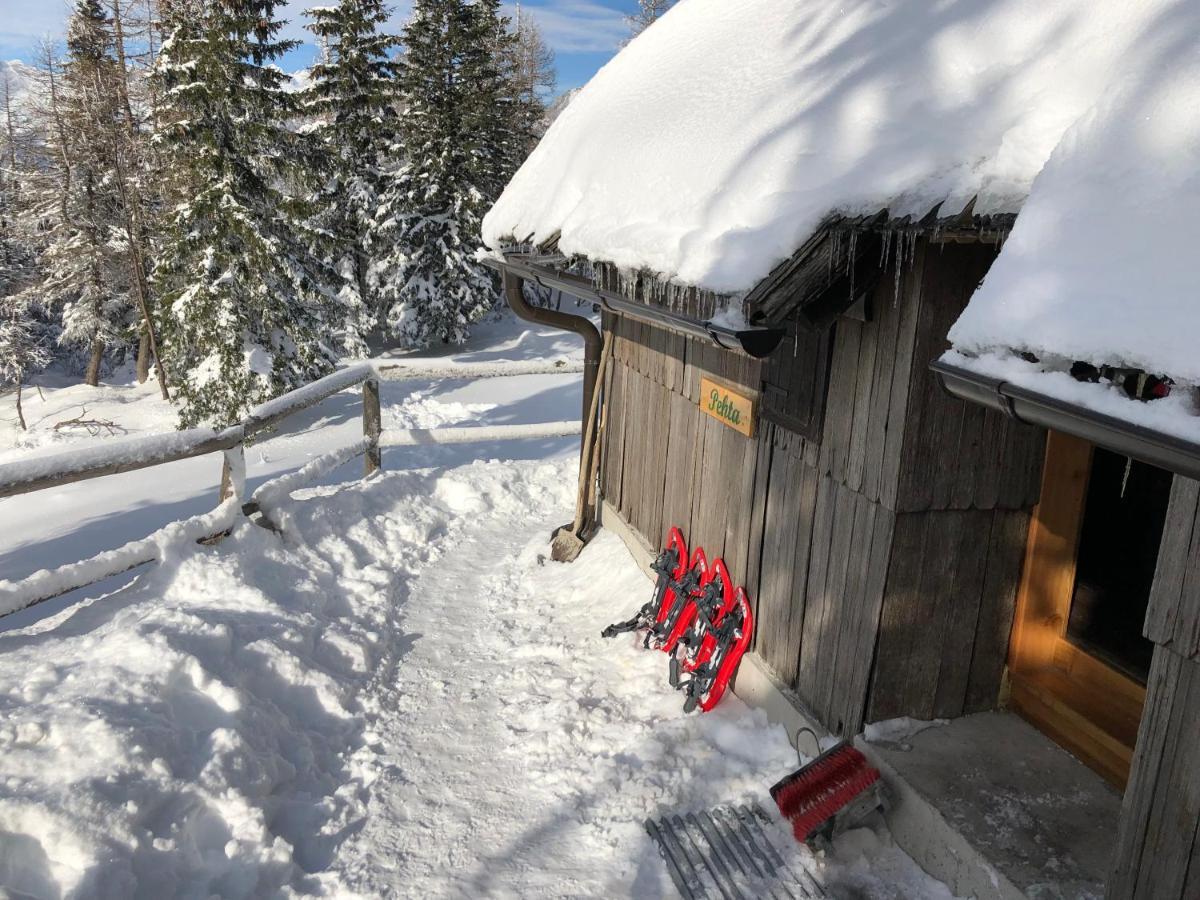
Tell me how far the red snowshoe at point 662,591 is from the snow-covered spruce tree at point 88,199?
21.1 meters

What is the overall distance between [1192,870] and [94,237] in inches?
1129

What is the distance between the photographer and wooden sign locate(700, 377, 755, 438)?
423 centimetres

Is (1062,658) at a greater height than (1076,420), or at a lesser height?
lesser

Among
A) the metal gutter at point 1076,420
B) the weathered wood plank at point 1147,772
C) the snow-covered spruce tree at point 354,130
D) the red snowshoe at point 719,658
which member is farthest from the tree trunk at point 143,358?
the weathered wood plank at point 1147,772

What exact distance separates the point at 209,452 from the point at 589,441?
10.2 ft

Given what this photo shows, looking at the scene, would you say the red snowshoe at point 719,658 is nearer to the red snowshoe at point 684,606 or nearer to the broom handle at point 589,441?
the red snowshoe at point 684,606

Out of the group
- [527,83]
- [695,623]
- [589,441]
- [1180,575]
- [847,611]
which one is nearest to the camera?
[1180,575]

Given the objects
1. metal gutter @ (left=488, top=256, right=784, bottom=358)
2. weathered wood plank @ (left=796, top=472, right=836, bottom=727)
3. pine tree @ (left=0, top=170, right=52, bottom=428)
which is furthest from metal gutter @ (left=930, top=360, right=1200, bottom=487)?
pine tree @ (left=0, top=170, right=52, bottom=428)

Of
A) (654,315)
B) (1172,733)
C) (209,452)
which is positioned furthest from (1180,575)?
(209,452)

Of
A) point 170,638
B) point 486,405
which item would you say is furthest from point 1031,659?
point 486,405

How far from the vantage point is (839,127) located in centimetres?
277

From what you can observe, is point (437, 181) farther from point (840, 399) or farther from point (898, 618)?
point (898, 618)

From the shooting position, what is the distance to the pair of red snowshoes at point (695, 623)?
4301 millimetres

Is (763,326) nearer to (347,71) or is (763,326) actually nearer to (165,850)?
(165,850)
